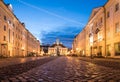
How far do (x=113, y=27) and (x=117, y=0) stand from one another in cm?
443

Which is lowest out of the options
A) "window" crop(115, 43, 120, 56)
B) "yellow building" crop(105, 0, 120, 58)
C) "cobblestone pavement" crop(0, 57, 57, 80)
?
"cobblestone pavement" crop(0, 57, 57, 80)

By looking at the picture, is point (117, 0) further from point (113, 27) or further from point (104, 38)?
point (104, 38)

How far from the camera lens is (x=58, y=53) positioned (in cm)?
19650

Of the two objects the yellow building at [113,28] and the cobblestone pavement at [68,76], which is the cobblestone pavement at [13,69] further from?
the yellow building at [113,28]


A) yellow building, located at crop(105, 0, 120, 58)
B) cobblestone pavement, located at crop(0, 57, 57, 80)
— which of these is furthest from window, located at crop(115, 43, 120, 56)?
cobblestone pavement, located at crop(0, 57, 57, 80)

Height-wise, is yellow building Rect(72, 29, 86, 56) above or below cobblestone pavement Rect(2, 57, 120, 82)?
above

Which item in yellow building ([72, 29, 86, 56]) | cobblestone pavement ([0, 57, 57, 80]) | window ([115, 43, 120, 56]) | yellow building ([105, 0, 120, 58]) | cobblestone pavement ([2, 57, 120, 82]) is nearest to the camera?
cobblestone pavement ([2, 57, 120, 82])

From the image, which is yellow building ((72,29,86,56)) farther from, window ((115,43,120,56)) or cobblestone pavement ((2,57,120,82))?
cobblestone pavement ((2,57,120,82))

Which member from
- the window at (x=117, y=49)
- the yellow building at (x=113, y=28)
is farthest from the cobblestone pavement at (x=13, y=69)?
the yellow building at (x=113, y=28)

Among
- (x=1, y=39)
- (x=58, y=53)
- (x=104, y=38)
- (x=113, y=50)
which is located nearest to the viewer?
(x=113, y=50)

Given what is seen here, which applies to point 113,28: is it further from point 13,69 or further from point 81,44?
point 81,44

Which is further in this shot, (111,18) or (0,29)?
(0,29)

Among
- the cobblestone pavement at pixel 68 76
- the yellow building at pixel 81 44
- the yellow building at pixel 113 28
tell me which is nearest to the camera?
the cobblestone pavement at pixel 68 76

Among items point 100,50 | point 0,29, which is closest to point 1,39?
point 0,29
